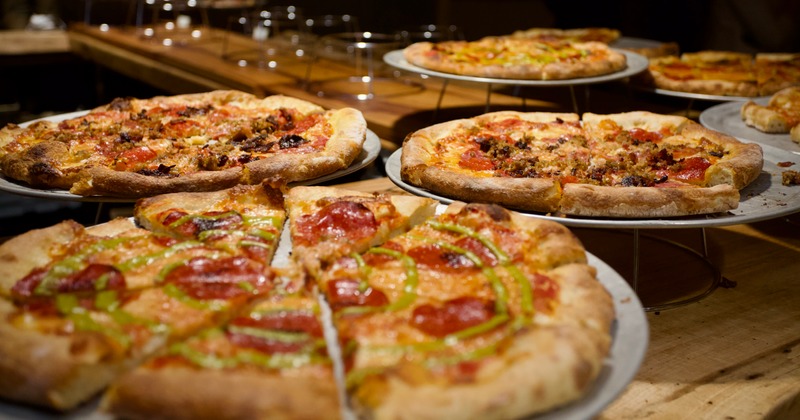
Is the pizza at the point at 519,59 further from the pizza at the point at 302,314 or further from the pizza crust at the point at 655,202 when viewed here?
the pizza at the point at 302,314

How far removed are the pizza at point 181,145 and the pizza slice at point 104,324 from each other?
36.2 inches

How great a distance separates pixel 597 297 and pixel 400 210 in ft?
2.86

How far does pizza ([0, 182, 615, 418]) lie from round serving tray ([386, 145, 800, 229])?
0.92 feet

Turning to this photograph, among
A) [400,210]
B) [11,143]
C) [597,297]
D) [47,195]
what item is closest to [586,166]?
[400,210]

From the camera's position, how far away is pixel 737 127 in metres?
4.38

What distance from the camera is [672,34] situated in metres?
8.80

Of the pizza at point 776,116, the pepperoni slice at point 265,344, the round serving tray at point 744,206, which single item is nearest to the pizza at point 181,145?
the round serving tray at point 744,206

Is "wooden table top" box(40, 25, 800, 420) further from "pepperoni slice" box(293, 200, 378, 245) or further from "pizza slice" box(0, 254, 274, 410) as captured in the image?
"pizza slice" box(0, 254, 274, 410)

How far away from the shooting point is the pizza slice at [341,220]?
2.41 metres

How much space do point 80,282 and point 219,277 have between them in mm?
373

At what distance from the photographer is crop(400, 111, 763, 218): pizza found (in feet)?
9.30

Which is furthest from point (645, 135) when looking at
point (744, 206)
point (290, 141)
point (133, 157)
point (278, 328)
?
point (278, 328)

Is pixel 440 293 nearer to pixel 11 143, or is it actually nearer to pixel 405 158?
pixel 405 158

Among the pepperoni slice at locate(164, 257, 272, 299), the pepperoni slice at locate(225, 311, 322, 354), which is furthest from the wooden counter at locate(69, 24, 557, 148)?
the pepperoni slice at locate(225, 311, 322, 354)
